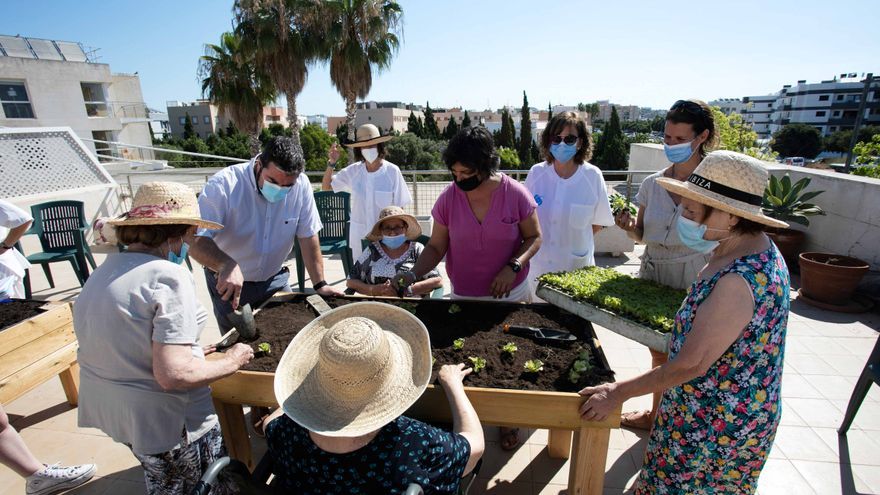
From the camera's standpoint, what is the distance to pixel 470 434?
1591 millimetres

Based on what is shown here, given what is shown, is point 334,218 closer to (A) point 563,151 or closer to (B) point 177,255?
(A) point 563,151

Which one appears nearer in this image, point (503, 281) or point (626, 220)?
point (503, 281)

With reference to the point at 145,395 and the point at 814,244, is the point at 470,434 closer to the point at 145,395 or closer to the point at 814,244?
the point at 145,395

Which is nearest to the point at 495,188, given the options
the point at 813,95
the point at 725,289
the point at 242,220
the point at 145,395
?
the point at 725,289

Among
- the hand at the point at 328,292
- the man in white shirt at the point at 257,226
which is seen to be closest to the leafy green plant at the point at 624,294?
the hand at the point at 328,292

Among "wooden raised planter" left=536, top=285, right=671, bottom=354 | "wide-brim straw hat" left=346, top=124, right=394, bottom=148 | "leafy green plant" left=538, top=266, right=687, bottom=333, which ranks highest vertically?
"wide-brim straw hat" left=346, top=124, right=394, bottom=148

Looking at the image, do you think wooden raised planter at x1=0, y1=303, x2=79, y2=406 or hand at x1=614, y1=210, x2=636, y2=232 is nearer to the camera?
wooden raised planter at x1=0, y1=303, x2=79, y2=406

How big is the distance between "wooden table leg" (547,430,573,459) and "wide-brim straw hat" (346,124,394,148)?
3.17 m

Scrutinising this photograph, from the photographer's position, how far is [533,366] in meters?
1.86

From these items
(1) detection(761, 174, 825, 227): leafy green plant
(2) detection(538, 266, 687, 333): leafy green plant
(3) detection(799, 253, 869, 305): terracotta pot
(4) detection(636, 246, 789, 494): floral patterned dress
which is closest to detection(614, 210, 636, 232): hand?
(2) detection(538, 266, 687, 333): leafy green plant

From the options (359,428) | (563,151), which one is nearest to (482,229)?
(563,151)

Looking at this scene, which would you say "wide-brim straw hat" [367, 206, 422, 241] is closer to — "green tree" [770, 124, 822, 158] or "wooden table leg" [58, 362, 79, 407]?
"wooden table leg" [58, 362, 79, 407]

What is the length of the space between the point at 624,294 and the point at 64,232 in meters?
6.72

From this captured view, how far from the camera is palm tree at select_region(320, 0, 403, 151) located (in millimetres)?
14898
